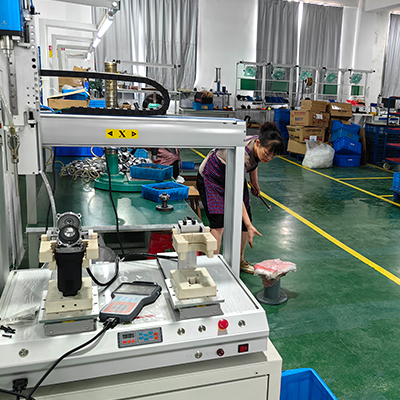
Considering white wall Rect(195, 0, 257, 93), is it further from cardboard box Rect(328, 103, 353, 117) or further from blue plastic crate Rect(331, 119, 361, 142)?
blue plastic crate Rect(331, 119, 361, 142)

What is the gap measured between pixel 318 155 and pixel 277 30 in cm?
523

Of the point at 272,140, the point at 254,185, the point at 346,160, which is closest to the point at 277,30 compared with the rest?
the point at 346,160

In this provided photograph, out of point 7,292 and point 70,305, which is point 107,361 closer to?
point 70,305

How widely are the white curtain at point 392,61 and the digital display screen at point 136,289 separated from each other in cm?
1240

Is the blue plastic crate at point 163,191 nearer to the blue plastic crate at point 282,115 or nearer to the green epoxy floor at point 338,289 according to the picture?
the green epoxy floor at point 338,289

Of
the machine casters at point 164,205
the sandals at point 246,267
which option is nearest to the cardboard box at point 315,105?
the sandals at point 246,267

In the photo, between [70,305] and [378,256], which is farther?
[378,256]

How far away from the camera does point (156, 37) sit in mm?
9477

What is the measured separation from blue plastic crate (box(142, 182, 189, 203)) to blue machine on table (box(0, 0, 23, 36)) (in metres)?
1.48

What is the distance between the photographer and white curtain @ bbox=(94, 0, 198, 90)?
9.20m

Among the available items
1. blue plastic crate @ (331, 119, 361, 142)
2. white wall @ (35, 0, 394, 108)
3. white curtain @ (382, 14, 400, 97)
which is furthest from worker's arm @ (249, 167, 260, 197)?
white curtain @ (382, 14, 400, 97)

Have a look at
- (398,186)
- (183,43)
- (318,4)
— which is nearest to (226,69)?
(183,43)

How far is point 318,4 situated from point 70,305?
12.0 m

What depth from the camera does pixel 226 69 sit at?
33.7 feet
